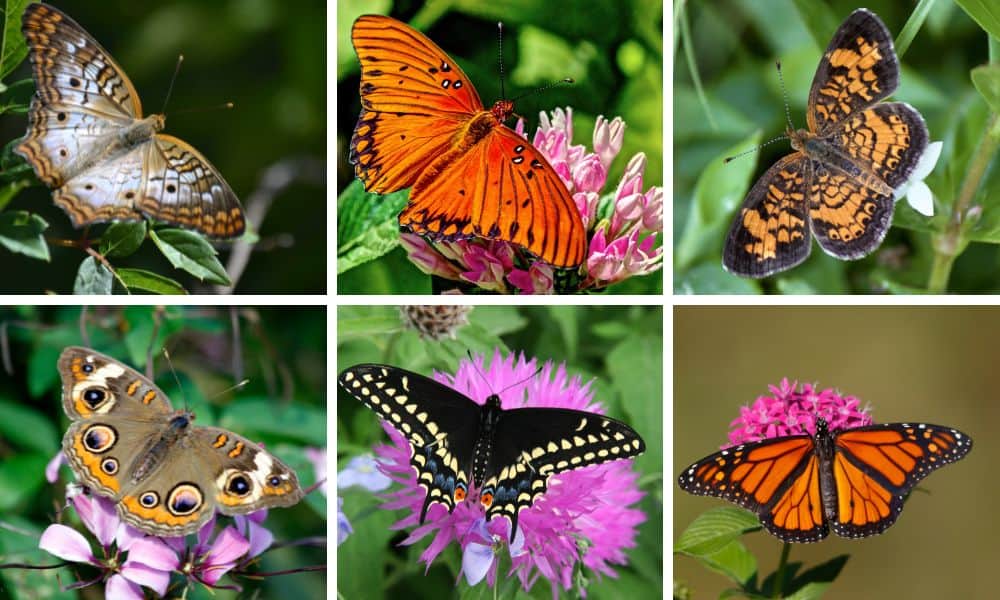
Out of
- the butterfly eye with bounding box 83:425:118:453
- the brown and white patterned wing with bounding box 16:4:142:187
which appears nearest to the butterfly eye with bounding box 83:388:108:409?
the butterfly eye with bounding box 83:425:118:453

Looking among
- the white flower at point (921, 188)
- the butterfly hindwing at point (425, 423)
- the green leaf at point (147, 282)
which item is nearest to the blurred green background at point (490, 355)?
the butterfly hindwing at point (425, 423)

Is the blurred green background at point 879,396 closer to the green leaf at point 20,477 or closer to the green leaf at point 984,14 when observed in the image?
the green leaf at point 984,14

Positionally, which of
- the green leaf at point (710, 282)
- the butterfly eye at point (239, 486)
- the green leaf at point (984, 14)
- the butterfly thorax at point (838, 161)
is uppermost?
the green leaf at point (984, 14)

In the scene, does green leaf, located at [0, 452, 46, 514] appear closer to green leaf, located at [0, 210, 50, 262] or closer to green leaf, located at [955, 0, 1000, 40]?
green leaf, located at [0, 210, 50, 262]

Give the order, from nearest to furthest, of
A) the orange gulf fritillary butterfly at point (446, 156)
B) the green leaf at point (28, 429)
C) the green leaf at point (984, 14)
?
the orange gulf fritillary butterfly at point (446, 156) → the green leaf at point (984, 14) → the green leaf at point (28, 429)

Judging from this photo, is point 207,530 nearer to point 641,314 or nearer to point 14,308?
point 14,308

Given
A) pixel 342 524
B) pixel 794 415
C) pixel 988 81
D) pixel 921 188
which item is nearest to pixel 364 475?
pixel 342 524
